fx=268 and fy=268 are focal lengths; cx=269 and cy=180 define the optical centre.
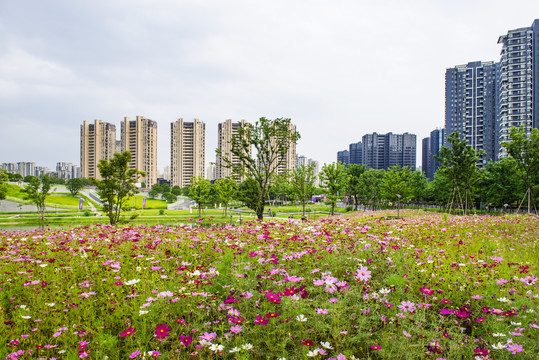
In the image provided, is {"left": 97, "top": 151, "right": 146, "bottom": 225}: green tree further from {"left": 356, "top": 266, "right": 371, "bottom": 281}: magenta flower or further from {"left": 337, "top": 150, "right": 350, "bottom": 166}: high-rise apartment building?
{"left": 337, "top": 150, "right": 350, "bottom": 166}: high-rise apartment building

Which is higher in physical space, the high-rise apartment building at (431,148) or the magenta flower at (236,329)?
the high-rise apartment building at (431,148)

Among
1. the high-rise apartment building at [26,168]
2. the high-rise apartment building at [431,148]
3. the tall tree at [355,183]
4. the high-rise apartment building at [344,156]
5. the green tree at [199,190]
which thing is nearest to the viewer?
the green tree at [199,190]

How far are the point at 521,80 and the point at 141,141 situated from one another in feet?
415

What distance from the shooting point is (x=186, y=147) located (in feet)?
394

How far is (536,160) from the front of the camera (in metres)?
18.7

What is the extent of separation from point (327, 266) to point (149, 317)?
222 cm

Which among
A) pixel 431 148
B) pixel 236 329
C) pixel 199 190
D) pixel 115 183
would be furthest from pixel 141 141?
pixel 431 148

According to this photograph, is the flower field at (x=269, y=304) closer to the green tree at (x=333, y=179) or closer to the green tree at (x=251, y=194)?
the green tree at (x=333, y=179)

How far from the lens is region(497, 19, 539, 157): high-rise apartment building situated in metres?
64.0

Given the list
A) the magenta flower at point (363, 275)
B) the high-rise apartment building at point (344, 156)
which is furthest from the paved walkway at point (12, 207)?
the high-rise apartment building at point (344, 156)

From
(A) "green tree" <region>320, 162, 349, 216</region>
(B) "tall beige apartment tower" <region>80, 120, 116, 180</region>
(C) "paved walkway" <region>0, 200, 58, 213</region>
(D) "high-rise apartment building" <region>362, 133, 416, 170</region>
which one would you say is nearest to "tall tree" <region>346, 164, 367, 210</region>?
(A) "green tree" <region>320, 162, 349, 216</region>

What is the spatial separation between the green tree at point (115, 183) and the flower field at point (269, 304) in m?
11.3

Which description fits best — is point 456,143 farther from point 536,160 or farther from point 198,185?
point 198,185

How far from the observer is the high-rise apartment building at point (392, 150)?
426 ft
